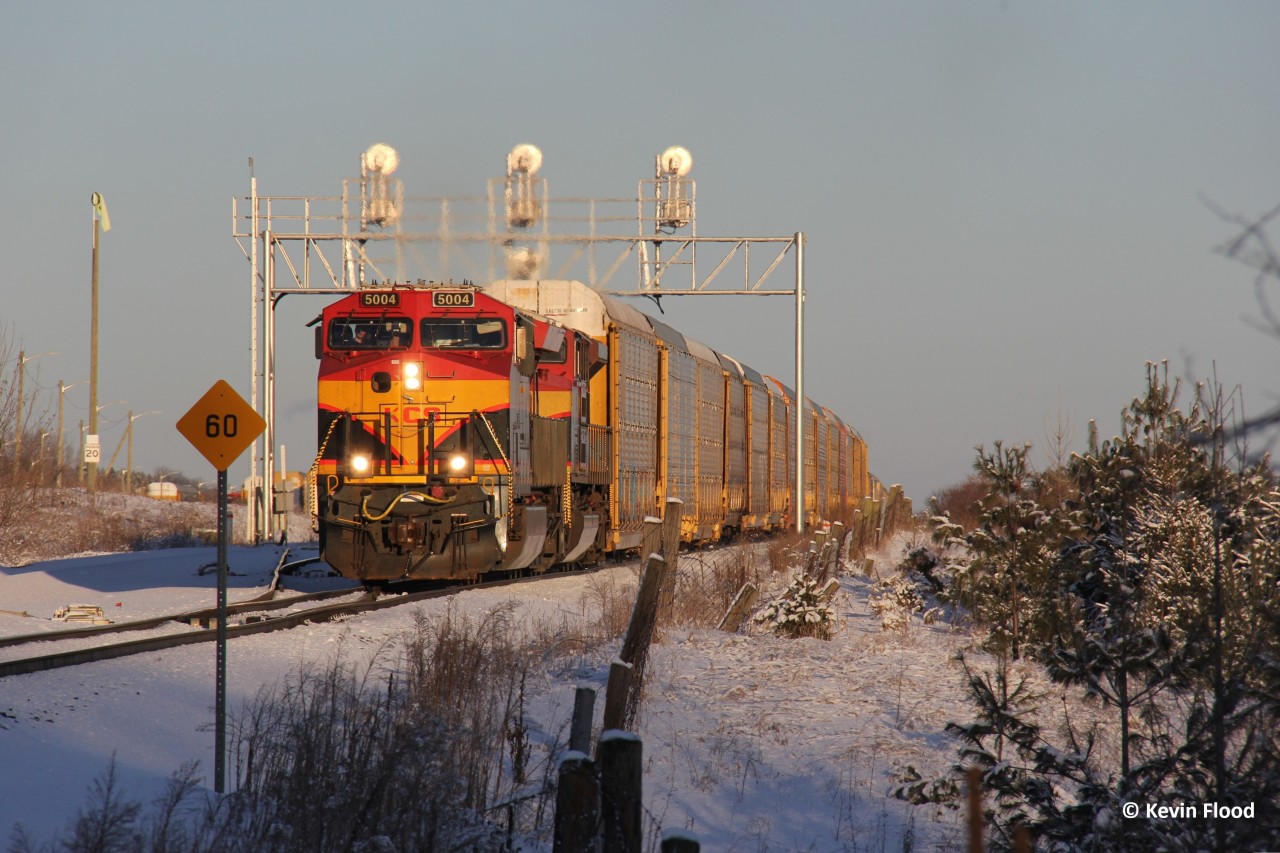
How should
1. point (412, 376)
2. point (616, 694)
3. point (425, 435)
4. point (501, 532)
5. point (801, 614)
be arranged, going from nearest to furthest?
1. point (616, 694)
2. point (801, 614)
3. point (501, 532)
4. point (425, 435)
5. point (412, 376)

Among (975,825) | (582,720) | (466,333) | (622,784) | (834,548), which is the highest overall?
(466,333)

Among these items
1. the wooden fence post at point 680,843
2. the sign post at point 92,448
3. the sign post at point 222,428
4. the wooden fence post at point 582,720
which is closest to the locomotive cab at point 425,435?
the sign post at point 222,428

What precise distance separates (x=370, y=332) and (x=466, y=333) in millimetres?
1278

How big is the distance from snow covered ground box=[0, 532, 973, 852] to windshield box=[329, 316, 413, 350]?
3837 millimetres

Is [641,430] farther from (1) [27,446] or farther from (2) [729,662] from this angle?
(1) [27,446]

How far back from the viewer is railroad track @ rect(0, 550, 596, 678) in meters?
9.93

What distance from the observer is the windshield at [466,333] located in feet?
55.2

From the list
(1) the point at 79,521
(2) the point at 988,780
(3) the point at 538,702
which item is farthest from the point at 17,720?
(1) the point at 79,521

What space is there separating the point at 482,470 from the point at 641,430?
583 centimetres

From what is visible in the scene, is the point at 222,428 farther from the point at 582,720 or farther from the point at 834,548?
the point at 834,548

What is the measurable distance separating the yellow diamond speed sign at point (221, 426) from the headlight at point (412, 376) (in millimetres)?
8526

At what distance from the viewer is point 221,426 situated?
8.19 meters

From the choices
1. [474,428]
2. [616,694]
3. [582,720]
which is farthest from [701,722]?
[474,428]

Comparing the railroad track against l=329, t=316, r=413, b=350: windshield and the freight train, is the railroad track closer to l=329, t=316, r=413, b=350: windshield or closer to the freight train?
the freight train
